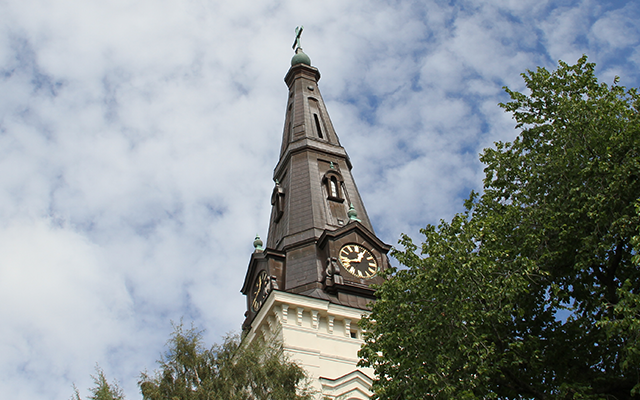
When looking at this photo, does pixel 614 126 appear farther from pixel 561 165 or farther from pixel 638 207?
pixel 638 207

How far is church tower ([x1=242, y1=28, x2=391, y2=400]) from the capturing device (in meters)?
26.6

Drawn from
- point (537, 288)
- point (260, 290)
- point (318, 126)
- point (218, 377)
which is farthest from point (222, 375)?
point (318, 126)

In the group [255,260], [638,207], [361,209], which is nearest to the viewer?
[638,207]

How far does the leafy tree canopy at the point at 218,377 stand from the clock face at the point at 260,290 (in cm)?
1334

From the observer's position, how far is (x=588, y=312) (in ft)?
50.3

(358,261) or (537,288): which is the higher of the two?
(358,261)

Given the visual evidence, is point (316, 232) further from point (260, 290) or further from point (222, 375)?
Answer: point (222, 375)

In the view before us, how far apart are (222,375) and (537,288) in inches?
299

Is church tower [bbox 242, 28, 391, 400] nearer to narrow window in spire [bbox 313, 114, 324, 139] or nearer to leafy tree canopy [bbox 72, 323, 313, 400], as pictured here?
narrow window in spire [bbox 313, 114, 324, 139]

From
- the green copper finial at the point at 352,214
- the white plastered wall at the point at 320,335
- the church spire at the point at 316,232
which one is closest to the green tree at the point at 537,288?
the white plastered wall at the point at 320,335

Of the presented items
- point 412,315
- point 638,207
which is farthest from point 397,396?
point 638,207

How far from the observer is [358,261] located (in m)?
30.8

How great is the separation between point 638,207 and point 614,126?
2.99m

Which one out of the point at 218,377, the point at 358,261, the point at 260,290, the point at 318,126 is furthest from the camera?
the point at 318,126
